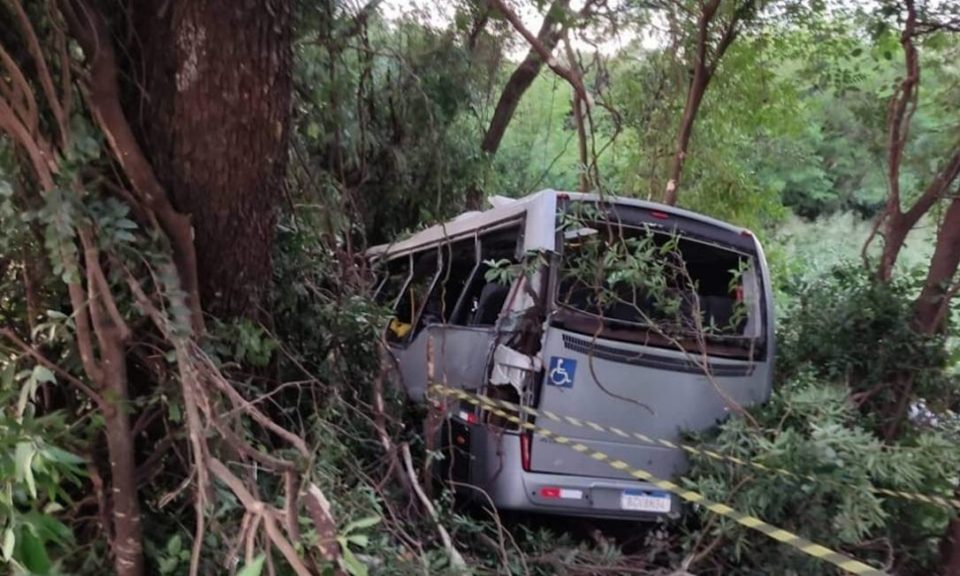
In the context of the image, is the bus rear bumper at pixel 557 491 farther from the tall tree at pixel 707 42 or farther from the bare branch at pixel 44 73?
the tall tree at pixel 707 42

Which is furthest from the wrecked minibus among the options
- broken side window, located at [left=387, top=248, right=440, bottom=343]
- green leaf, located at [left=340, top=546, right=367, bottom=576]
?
green leaf, located at [left=340, top=546, right=367, bottom=576]

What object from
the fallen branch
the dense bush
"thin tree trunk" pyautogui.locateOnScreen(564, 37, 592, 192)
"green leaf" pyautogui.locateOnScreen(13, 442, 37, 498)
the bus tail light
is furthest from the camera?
"thin tree trunk" pyautogui.locateOnScreen(564, 37, 592, 192)

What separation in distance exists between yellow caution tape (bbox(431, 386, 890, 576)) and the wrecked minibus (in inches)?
1.7

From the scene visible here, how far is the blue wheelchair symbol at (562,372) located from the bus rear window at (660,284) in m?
0.29

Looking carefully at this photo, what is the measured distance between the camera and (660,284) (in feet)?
15.7

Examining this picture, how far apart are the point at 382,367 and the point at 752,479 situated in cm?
209

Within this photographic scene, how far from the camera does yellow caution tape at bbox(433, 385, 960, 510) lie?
4.42 m

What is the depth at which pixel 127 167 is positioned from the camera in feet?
9.57

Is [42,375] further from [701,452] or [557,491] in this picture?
[701,452]

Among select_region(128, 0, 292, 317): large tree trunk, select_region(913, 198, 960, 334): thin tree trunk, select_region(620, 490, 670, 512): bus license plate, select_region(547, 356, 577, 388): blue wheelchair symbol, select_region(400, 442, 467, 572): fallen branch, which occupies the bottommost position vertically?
select_region(620, 490, 670, 512): bus license plate

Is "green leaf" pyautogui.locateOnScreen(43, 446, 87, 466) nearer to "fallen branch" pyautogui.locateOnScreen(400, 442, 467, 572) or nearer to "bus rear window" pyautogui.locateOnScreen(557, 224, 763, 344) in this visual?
"fallen branch" pyautogui.locateOnScreen(400, 442, 467, 572)

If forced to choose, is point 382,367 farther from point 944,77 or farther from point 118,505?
point 944,77

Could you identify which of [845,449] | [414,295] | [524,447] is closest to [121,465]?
[524,447]

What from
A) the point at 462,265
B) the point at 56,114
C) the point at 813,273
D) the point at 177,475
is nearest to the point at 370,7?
the point at 462,265
